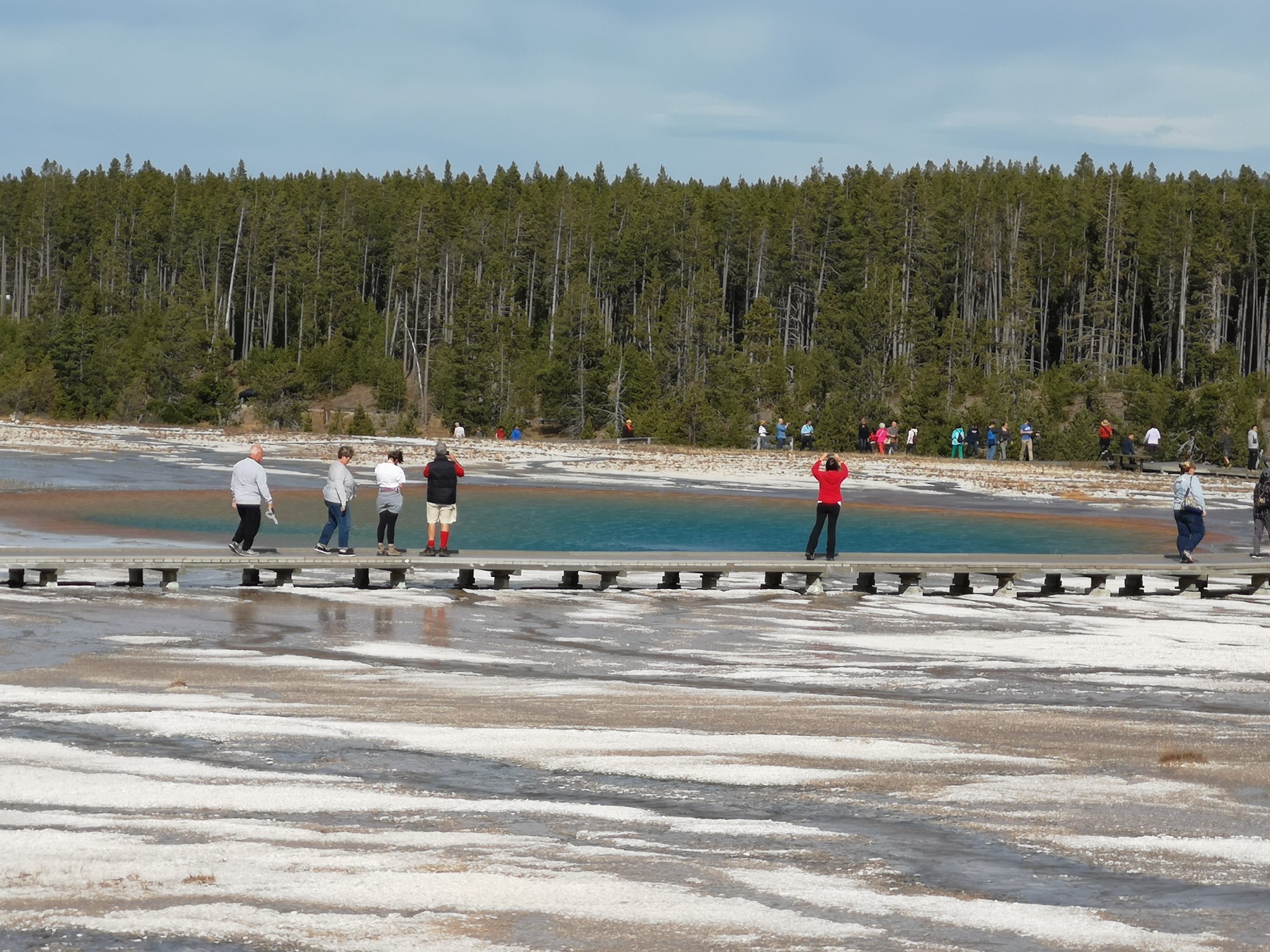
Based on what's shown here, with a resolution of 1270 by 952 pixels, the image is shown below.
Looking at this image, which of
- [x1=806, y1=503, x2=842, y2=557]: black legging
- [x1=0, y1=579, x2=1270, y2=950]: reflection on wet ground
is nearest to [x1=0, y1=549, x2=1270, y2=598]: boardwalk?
[x1=806, y1=503, x2=842, y2=557]: black legging

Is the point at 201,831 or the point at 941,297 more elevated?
the point at 941,297

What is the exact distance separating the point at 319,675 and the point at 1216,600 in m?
12.8

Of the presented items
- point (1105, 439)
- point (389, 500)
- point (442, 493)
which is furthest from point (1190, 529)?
point (1105, 439)

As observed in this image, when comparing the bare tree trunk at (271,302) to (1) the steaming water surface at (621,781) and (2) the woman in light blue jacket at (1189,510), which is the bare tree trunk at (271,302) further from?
(1) the steaming water surface at (621,781)

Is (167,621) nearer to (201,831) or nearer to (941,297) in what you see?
(201,831)

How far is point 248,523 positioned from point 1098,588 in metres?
11.5

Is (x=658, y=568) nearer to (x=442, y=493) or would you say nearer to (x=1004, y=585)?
(x=442, y=493)

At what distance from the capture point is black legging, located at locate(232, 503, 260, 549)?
61.7 ft

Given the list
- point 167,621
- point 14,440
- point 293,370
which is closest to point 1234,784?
point 167,621

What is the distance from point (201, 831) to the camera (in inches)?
295

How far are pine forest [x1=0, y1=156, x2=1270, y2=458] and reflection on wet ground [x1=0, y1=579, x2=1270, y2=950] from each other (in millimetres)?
41414

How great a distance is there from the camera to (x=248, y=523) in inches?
742

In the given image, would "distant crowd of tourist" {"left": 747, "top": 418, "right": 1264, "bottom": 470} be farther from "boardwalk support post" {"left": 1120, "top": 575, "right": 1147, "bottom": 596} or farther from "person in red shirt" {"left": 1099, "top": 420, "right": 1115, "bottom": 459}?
"boardwalk support post" {"left": 1120, "top": 575, "right": 1147, "bottom": 596}

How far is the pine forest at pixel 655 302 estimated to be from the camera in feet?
224
